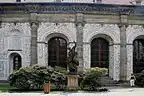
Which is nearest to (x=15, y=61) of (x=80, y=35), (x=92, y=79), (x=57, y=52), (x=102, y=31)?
(x=57, y=52)

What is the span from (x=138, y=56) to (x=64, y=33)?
9.01 metres

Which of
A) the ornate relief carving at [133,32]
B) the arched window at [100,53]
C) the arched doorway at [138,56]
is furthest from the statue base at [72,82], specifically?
the arched doorway at [138,56]

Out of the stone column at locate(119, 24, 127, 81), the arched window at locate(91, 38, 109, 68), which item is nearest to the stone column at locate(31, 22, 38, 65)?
the arched window at locate(91, 38, 109, 68)

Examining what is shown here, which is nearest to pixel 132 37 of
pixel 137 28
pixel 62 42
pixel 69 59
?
pixel 137 28

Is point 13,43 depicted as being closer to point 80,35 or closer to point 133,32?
point 80,35

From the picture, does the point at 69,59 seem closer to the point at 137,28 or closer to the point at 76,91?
the point at 76,91

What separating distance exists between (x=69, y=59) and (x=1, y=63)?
39.0 feet

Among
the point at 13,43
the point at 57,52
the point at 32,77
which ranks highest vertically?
the point at 13,43

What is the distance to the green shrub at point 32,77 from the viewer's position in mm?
30916

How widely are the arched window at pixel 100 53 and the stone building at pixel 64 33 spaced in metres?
0.11

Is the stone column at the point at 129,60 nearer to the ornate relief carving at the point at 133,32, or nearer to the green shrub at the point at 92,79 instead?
the ornate relief carving at the point at 133,32

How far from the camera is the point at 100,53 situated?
135 feet

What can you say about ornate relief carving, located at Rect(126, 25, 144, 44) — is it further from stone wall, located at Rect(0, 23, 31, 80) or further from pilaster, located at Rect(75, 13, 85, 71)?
stone wall, located at Rect(0, 23, 31, 80)

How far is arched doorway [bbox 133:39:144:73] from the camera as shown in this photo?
138 feet
